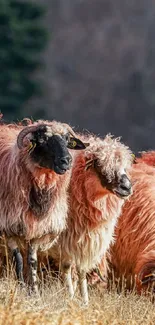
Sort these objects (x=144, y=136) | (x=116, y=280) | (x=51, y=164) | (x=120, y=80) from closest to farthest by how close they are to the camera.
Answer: (x=51, y=164), (x=116, y=280), (x=144, y=136), (x=120, y=80)

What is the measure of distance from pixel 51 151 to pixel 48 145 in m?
0.09

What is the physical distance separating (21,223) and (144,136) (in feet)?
60.5

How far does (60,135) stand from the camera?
11734 millimetres

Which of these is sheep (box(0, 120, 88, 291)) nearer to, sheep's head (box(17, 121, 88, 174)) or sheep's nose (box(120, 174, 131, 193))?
sheep's head (box(17, 121, 88, 174))

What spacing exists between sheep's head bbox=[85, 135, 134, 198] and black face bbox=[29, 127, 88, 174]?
2.12 ft

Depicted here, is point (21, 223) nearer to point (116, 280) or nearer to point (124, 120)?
point (116, 280)

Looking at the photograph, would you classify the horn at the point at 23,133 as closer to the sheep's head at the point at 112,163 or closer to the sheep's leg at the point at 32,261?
the sheep's head at the point at 112,163

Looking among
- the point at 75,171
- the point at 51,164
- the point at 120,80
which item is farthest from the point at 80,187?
the point at 120,80

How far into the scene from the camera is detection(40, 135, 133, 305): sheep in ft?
40.4

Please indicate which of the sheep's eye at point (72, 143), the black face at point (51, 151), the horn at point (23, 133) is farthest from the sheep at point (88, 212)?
the horn at point (23, 133)

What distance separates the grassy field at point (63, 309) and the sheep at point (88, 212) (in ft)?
2.36

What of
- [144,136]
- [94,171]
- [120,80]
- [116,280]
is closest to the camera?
[94,171]

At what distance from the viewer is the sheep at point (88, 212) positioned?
1232 cm

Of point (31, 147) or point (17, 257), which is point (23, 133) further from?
point (17, 257)
